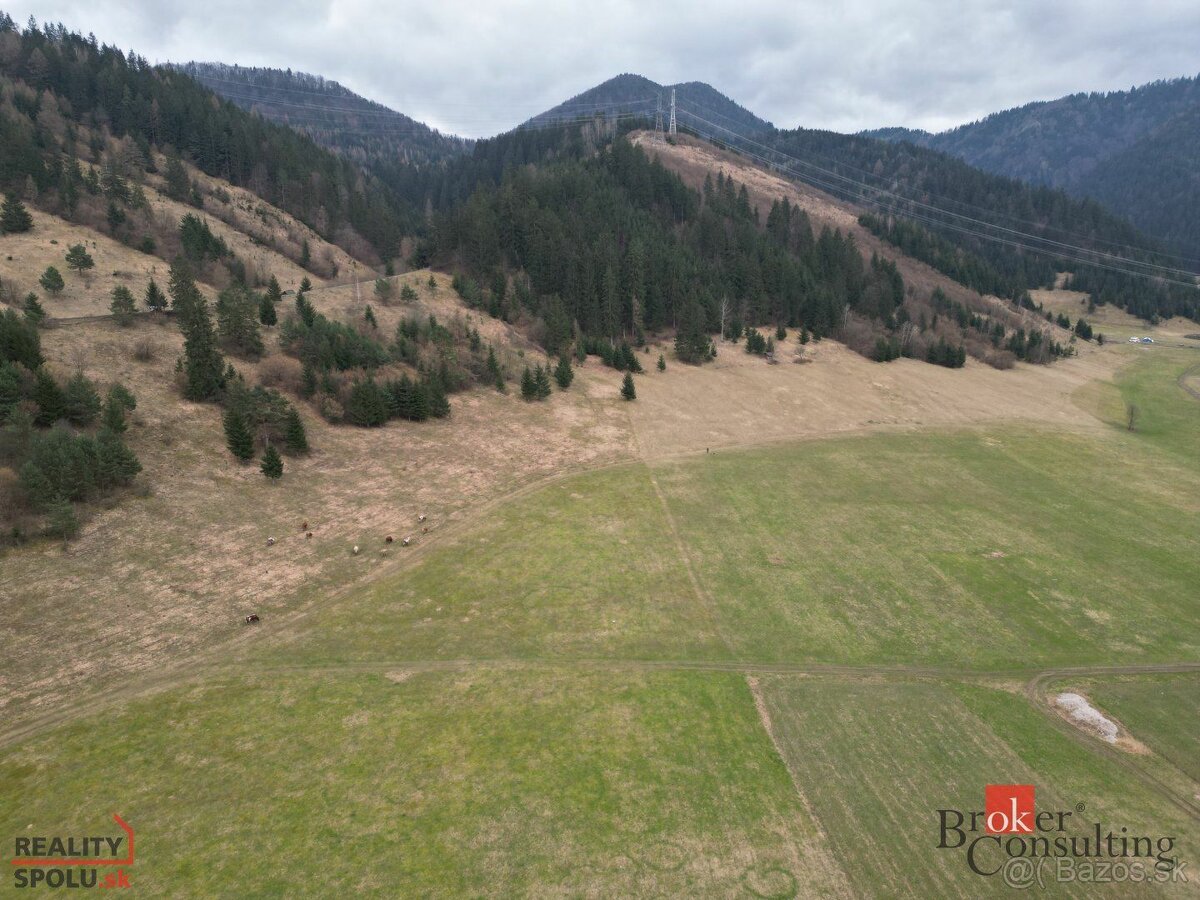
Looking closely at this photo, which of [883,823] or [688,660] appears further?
[688,660]

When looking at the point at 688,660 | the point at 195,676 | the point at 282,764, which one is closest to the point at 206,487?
the point at 195,676

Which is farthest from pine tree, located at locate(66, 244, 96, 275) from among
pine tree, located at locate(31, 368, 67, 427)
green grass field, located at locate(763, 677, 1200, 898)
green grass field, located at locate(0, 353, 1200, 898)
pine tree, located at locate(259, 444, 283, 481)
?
green grass field, located at locate(763, 677, 1200, 898)

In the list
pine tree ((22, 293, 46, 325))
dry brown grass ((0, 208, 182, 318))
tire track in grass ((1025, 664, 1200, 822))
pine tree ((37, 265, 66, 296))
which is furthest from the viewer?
dry brown grass ((0, 208, 182, 318))

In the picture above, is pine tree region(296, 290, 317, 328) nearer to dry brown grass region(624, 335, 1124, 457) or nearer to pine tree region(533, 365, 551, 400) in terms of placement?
pine tree region(533, 365, 551, 400)

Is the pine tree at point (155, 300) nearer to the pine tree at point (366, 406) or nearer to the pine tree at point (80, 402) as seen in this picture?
the pine tree at point (80, 402)

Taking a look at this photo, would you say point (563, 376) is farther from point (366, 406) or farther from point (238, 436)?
point (238, 436)

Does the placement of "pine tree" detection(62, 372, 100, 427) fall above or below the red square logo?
above

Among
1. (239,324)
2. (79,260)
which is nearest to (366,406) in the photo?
(239,324)

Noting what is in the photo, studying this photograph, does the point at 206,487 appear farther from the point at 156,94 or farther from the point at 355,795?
the point at 156,94
